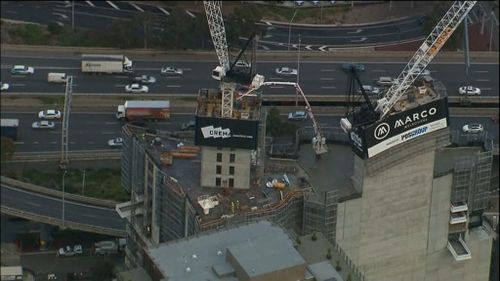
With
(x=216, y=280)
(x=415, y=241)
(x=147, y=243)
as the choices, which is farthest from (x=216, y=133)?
(x=216, y=280)

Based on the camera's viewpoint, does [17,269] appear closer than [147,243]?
No

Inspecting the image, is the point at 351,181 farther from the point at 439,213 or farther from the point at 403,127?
the point at 439,213

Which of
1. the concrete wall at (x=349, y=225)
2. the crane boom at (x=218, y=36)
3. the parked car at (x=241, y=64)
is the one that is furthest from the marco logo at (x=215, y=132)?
the concrete wall at (x=349, y=225)

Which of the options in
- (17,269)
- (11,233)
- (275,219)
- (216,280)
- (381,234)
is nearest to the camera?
(216,280)

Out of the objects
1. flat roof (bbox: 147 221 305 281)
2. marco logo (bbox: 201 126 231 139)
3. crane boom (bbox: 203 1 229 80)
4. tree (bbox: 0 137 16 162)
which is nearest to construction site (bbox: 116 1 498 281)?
marco logo (bbox: 201 126 231 139)

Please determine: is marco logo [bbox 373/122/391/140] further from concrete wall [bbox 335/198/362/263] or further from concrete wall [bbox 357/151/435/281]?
concrete wall [bbox 335/198/362/263]

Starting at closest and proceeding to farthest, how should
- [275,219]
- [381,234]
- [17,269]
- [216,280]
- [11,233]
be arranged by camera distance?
[216,280], [275,219], [381,234], [17,269], [11,233]

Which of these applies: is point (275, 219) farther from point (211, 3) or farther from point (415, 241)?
point (211, 3)
